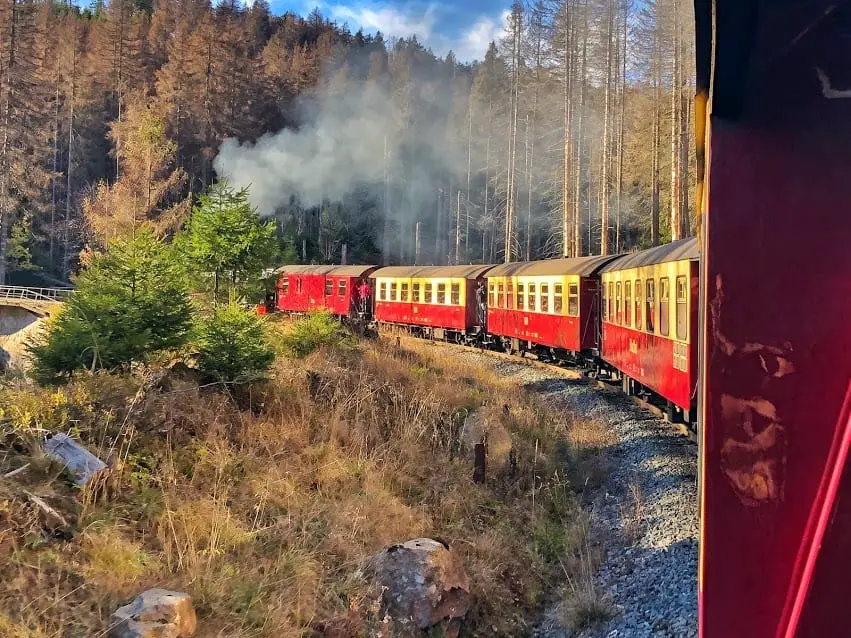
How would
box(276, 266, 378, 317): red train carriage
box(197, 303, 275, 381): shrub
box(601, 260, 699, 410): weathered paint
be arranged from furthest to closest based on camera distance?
box(276, 266, 378, 317): red train carriage → box(197, 303, 275, 381): shrub → box(601, 260, 699, 410): weathered paint

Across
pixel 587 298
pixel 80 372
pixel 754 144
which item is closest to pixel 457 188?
pixel 587 298

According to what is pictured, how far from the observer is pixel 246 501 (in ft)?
17.1

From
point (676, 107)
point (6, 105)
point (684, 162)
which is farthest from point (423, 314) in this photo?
point (6, 105)

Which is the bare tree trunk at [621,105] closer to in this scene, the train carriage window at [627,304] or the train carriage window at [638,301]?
the train carriage window at [627,304]

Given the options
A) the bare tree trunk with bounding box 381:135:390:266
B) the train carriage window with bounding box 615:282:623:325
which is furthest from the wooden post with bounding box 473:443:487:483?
the bare tree trunk with bounding box 381:135:390:266

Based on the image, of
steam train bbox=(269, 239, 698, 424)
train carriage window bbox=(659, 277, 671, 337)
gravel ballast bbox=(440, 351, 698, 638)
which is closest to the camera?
gravel ballast bbox=(440, 351, 698, 638)

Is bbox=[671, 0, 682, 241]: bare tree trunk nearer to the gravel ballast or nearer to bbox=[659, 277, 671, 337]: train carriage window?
the gravel ballast

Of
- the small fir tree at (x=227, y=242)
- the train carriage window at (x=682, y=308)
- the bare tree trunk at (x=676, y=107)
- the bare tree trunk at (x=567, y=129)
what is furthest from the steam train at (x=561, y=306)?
the bare tree trunk at (x=676, y=107)

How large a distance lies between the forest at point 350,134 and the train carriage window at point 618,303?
831cm

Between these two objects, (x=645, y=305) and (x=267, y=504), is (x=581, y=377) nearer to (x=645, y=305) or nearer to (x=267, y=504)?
(x=645, y=305)

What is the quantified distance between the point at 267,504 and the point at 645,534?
3.47 m

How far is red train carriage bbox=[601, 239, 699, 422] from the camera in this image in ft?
22.2

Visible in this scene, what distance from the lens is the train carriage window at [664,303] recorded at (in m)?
7.74

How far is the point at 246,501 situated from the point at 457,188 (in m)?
48.3
